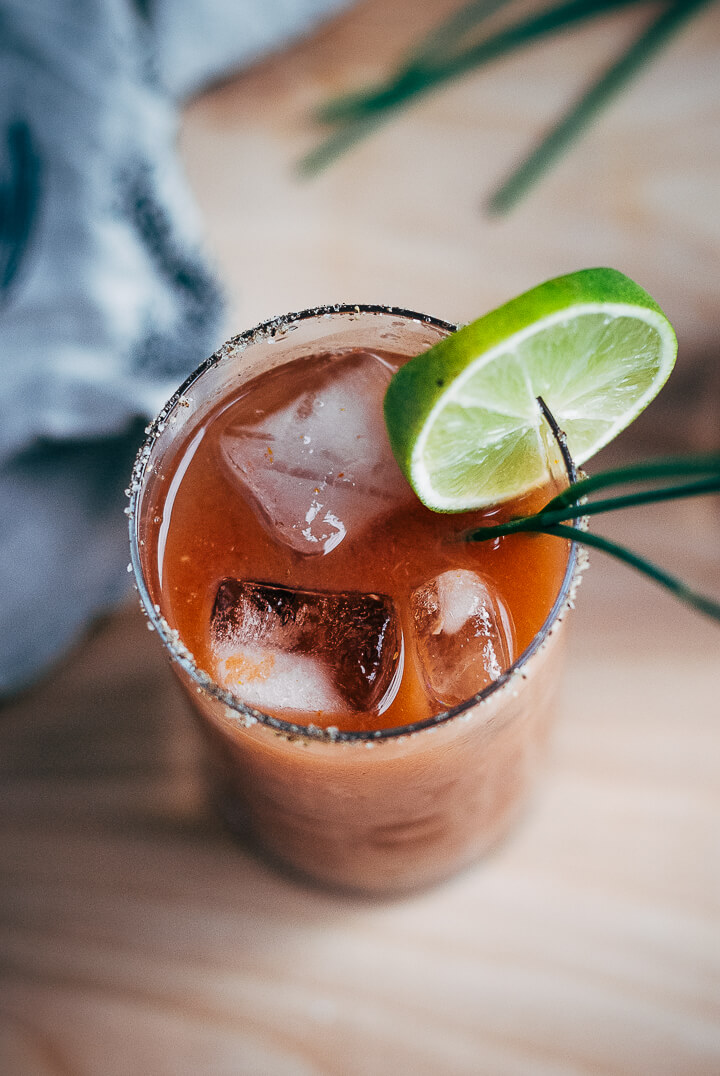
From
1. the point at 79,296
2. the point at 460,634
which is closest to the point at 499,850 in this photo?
the point at 460,634

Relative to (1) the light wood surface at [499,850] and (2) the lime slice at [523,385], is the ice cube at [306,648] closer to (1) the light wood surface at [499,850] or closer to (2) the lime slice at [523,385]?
(2) the lime slice at [523,385]

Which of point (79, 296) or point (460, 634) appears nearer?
point (460, 634)

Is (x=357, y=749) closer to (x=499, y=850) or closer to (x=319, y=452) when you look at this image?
(x=319, y=452)

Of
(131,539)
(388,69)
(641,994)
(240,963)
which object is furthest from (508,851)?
(388,69)

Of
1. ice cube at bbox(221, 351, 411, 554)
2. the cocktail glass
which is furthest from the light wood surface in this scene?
ice cube at bbox(221, 351, 411, 554)

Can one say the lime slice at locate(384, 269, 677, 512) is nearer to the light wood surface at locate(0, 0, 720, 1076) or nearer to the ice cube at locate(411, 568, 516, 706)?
the ice cube at locate(411, 568, 516, 706)

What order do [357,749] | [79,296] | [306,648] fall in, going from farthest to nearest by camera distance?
[79,296], [306,648], [357,749]
